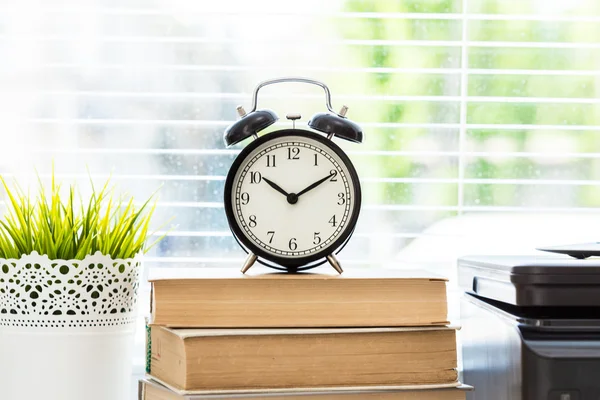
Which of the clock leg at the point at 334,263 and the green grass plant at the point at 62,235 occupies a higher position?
the green grass plant at the point at 62,235

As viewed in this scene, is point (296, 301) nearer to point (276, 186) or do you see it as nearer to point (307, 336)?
point (307, 336)

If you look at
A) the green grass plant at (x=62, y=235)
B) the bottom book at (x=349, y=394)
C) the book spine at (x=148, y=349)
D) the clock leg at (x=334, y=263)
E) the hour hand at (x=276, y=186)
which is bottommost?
the bottom book at (x=349, y=394)

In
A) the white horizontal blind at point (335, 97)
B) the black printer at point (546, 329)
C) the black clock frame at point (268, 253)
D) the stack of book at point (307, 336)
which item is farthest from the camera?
the white horizontal blind at point (335, 97)

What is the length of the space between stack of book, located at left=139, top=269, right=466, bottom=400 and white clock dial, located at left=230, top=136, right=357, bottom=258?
75mm

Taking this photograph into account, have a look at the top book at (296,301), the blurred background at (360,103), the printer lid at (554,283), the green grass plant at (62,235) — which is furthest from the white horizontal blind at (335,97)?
the printer lid at (554,283)

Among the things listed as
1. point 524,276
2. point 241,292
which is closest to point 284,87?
point 241,292

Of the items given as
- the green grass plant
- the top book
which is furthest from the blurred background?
the top book

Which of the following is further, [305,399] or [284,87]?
[284,87]

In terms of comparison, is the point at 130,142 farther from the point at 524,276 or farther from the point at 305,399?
the point at 524,276

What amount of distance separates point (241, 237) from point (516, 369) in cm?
39

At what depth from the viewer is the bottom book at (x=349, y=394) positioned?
0.90 meters

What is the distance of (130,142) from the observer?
1.33 m

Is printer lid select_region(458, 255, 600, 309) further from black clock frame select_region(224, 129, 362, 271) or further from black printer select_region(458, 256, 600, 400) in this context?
black clock frame select_region(224, 129, 362, 271)

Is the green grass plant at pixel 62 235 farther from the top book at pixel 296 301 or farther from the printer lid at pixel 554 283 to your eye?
the printer lid at pixel 554 283
